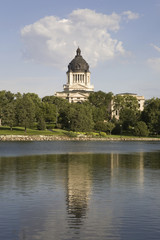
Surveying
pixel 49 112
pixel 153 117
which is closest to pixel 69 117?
pixel 49 112

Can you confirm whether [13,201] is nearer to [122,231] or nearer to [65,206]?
[65,206]

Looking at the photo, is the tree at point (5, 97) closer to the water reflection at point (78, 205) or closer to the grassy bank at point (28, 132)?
the grassy bank at point (28, 132)

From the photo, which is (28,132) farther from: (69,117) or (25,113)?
(69,117)

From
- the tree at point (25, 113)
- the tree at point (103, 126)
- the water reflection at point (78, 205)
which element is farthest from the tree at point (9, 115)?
the water reflection at point (78, 205)

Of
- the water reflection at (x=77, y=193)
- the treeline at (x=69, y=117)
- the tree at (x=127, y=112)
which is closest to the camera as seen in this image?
the water reflection at (x=77, y=193)

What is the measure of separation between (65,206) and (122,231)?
5.64 metres

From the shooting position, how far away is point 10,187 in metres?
29.9

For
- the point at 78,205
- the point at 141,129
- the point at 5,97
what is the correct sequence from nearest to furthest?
the point at 78,205 < the point at 141,129 < the point at 5,97

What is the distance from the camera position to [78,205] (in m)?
23.8

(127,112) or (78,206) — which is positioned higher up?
(127,112)

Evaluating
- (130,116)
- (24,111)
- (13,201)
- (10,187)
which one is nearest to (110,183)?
(10,187)

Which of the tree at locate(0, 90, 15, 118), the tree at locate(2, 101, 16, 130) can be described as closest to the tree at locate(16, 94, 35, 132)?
the tree at locate(2, 101, 16, 130)

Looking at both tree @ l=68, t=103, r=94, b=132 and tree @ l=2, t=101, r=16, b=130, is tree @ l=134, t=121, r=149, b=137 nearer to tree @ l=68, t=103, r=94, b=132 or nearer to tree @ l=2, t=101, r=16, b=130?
tree @ l=68, t=103, r=94, b=132

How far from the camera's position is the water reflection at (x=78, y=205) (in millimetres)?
18516
